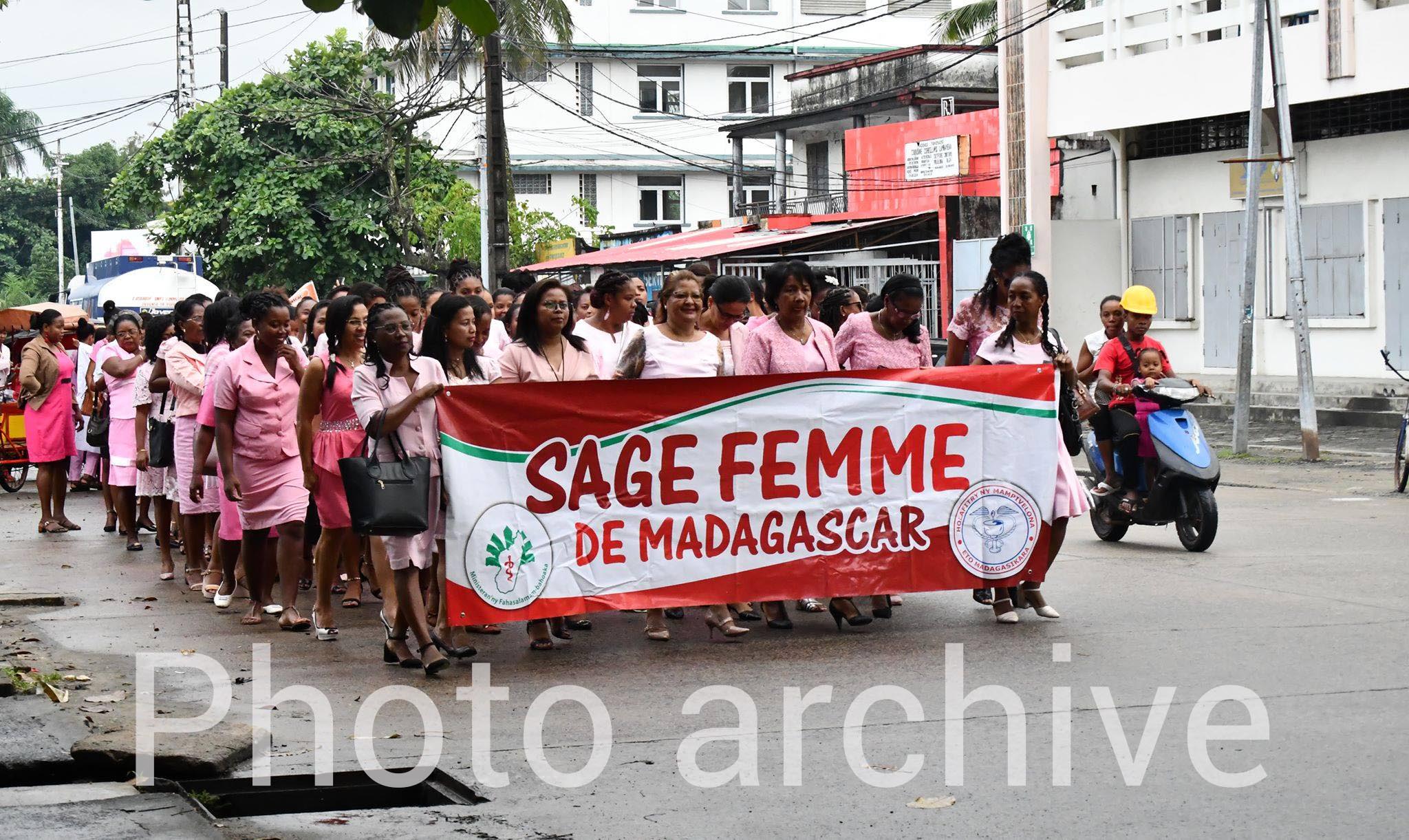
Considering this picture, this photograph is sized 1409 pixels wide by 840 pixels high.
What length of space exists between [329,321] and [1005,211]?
1874cm

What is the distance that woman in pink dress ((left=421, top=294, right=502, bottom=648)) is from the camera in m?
8.04

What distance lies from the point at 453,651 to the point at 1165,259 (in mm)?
19624

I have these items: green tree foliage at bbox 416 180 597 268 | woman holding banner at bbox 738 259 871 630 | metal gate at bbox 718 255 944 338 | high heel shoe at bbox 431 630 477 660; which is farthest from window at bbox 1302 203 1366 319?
green tree foliage at bbox 416 180 597 268

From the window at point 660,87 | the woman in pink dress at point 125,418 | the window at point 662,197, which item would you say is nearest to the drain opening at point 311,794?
the woman in pink dress at point 125,418

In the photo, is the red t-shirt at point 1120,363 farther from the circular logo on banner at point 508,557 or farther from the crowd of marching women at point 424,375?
the circular logo on banner at point 508,557

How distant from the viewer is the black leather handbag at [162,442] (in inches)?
457

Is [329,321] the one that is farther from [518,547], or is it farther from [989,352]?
[989,352]

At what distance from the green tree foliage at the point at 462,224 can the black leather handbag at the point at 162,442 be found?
2311cm

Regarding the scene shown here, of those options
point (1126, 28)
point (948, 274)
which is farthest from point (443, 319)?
point (948, 274)

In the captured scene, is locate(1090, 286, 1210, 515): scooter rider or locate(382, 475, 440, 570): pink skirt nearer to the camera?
locate(382, 475, 440, 570): pink skirt

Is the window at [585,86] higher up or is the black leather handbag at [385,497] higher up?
the window at [585,86]

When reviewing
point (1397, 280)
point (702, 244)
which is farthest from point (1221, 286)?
point (702, 244)

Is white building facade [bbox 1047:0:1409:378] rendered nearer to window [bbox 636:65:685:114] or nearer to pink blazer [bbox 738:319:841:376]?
pink blazer [bbox 738:319:841:376]

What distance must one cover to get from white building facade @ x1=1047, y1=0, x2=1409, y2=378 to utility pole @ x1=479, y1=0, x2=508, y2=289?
8927mm
